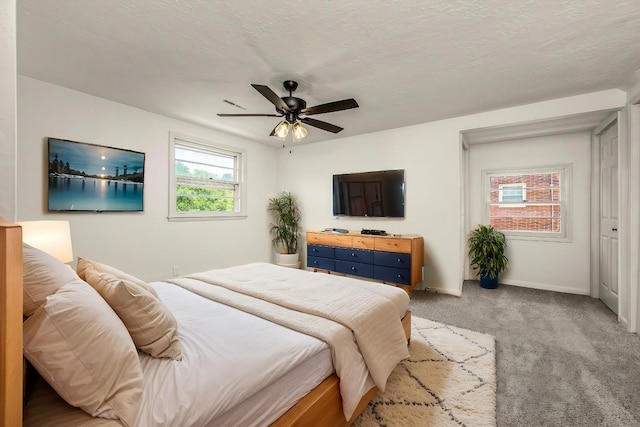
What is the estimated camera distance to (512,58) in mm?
2350

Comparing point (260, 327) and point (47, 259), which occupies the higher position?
point (47, 259)

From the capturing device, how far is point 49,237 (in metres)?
1.90

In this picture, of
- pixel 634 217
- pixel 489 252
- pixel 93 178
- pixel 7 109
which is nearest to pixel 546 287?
pixel 489 252

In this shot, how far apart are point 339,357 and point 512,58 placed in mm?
2740

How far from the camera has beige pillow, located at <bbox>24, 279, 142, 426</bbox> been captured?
80 centimetres

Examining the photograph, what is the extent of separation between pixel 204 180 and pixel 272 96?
258 cm

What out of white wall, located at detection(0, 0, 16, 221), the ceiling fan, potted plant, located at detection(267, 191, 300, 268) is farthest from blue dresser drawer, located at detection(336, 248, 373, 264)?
white wall, located at detection(0, 0, 16, 221)

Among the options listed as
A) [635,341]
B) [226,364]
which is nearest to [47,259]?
[226,364]

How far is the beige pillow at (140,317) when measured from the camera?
1.12m

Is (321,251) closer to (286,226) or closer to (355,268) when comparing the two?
(355,268)

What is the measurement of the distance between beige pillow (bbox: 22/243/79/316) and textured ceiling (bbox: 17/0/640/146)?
1718 mm

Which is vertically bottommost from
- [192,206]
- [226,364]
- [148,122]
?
[226,364]

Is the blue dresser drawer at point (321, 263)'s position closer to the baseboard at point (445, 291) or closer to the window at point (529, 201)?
the baseboard at point (445, 291)

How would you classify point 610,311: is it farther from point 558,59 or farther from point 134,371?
point 134,371
